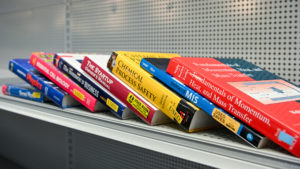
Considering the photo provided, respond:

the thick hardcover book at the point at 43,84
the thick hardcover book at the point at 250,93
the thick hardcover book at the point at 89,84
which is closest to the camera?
the thick hardcover book at the point at 250,93

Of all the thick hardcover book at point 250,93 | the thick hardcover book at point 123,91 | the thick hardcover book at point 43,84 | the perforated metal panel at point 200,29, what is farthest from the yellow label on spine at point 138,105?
the perforated metal panel at point 200,29

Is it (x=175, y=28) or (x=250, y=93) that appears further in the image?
(x=175, y=28)

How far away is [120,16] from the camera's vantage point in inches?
52.5

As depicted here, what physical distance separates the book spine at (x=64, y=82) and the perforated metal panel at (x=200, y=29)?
436 millimetres

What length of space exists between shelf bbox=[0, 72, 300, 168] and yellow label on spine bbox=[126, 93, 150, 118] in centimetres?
4

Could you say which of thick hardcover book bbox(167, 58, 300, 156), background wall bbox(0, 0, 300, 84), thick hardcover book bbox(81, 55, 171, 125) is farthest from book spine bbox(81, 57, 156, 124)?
background wall bbox(0, 0, 300, 84)

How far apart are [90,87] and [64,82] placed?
125 mm

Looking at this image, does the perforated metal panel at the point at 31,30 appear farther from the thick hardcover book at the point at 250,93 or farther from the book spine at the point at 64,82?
the thick hardcover book at the point at 250,93

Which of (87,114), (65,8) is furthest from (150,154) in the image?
(65,8)

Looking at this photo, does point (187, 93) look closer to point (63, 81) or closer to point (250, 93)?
point (250, 93)

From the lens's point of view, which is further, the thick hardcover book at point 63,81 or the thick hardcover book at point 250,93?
the thick hardcover book at point 63,81

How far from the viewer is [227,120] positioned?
0.57 metres

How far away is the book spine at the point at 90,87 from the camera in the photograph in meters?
0.77

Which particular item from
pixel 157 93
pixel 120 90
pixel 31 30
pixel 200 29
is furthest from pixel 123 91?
pixel 31 30
